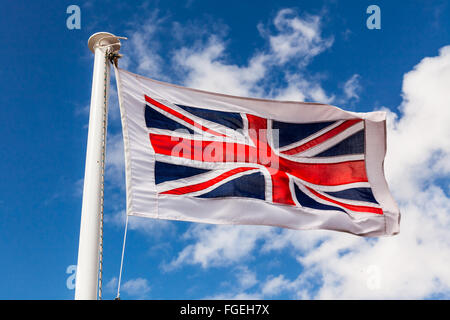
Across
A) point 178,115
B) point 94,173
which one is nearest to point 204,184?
point 178,115

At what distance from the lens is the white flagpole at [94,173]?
866 centimetres

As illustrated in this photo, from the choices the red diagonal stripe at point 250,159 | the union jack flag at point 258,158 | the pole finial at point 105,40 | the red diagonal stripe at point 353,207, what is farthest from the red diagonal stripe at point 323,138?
the pole finial at point 105,40

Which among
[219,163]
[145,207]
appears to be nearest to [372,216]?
[219,163]

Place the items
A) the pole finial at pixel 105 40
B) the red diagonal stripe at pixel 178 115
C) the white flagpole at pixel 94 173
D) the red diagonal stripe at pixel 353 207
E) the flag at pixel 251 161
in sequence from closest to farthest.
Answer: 1. the white flagpole at pixel 94 173
2. the pole finial at pixel 105 40
3. the flag at pixel 251 161
4. the red diagonal stripe at pixel 178 115
5. the red diagonal stripe at pixel 353 207

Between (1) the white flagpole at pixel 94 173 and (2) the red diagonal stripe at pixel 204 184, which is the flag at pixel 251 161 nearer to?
(2) the red diagonal stripe at pixel 204 184

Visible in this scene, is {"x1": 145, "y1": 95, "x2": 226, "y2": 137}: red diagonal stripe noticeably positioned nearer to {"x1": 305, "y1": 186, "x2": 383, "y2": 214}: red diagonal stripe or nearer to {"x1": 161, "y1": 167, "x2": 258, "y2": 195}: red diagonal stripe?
{"x1": 161, "y1": 167, "x2": 258, "y2": 195}: red diagonal stripe

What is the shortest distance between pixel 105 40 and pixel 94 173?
8.35ft

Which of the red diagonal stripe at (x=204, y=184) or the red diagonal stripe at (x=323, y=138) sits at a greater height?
the red diagonal stripe at (x=323, y=138)

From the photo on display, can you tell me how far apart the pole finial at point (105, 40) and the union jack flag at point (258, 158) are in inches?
46.0

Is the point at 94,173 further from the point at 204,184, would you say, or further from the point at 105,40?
the point at 105,40
